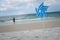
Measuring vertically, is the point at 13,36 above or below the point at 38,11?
below

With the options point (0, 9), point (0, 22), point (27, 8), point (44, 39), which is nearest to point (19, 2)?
point (27, 8)

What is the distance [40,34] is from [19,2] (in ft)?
1.95

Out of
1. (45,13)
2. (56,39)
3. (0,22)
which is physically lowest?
(56,39)

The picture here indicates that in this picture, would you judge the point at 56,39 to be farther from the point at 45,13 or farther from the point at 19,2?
the point at 19,2

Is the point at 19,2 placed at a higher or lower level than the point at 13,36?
higher

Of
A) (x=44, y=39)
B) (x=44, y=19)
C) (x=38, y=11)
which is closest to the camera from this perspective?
(x=44, y=39)

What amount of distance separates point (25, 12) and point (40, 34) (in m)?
0.43

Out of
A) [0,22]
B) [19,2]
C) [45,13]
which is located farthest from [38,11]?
[0,22]

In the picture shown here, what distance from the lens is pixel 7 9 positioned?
2.26m

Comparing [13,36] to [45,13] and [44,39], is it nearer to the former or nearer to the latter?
[44,39]

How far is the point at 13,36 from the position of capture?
7.04 feet

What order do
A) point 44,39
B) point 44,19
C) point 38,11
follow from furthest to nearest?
point 44,19
point 38,11
point 44,39

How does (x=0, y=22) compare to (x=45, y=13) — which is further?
(x=0, y=22)

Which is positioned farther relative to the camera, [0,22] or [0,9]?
[0,22]
